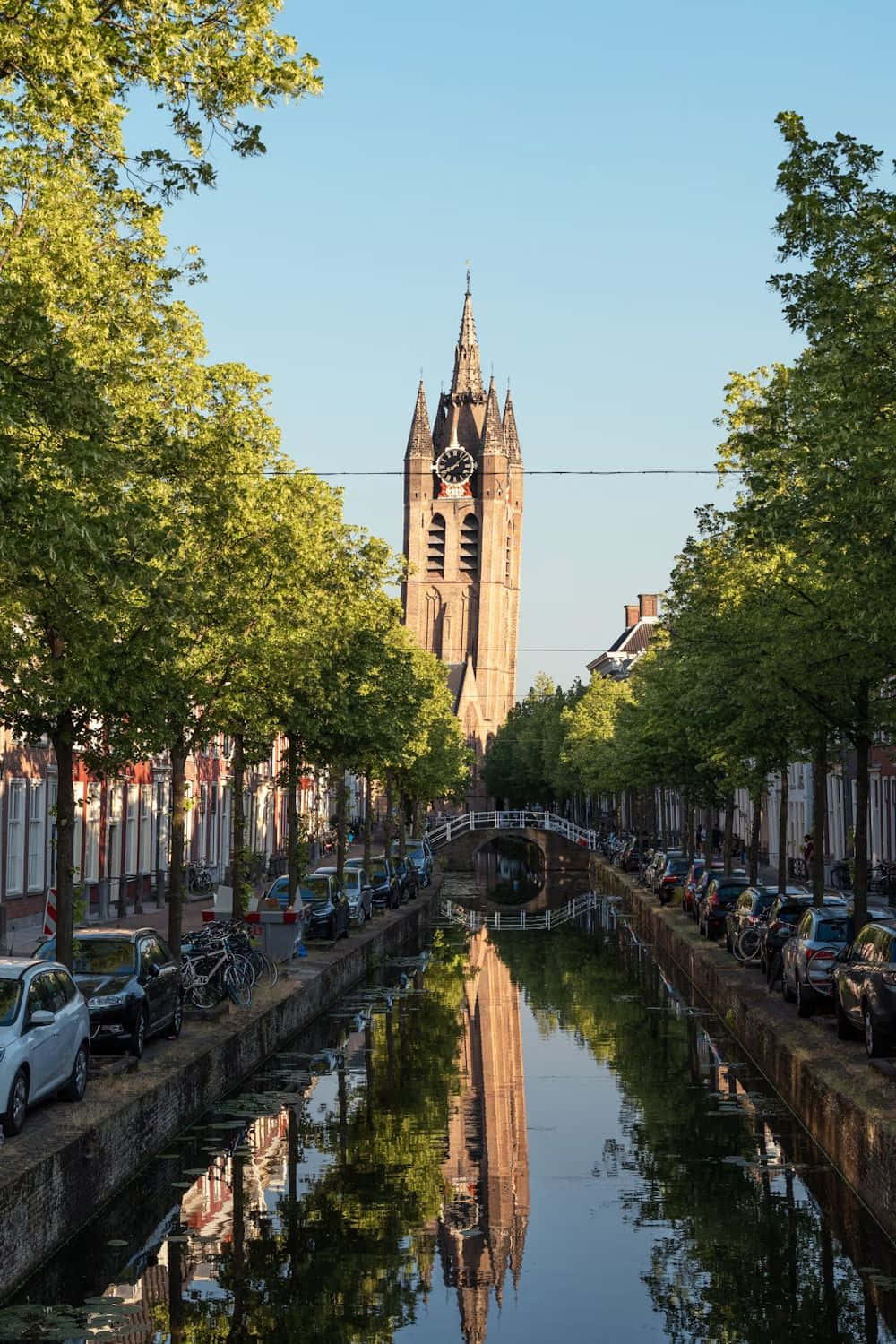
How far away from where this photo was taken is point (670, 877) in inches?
2170

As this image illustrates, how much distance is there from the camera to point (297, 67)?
1480 cm

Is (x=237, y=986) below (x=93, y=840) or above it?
below

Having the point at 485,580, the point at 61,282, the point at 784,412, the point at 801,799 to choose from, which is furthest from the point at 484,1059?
the point at 485,580

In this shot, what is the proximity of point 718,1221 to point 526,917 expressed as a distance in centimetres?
4639

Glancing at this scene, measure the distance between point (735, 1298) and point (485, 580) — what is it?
7191 inches

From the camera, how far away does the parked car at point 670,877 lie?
55.1 meters

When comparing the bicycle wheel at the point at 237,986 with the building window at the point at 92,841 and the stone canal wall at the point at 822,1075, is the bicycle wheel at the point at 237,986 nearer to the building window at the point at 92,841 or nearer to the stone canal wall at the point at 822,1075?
the stone canal wall at the point at 822,1075

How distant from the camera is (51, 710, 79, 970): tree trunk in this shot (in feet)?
69.4

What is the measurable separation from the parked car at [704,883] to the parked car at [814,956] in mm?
15508

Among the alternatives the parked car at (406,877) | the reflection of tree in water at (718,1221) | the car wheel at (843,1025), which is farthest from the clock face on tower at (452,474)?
the car wheel at (843,1025)

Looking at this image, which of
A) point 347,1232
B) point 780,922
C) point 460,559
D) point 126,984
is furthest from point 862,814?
point 460,559

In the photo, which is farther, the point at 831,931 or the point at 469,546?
the point at 469,546

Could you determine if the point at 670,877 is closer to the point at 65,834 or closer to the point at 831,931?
the point at 831,931

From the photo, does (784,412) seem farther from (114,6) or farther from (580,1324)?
(580,1324)
